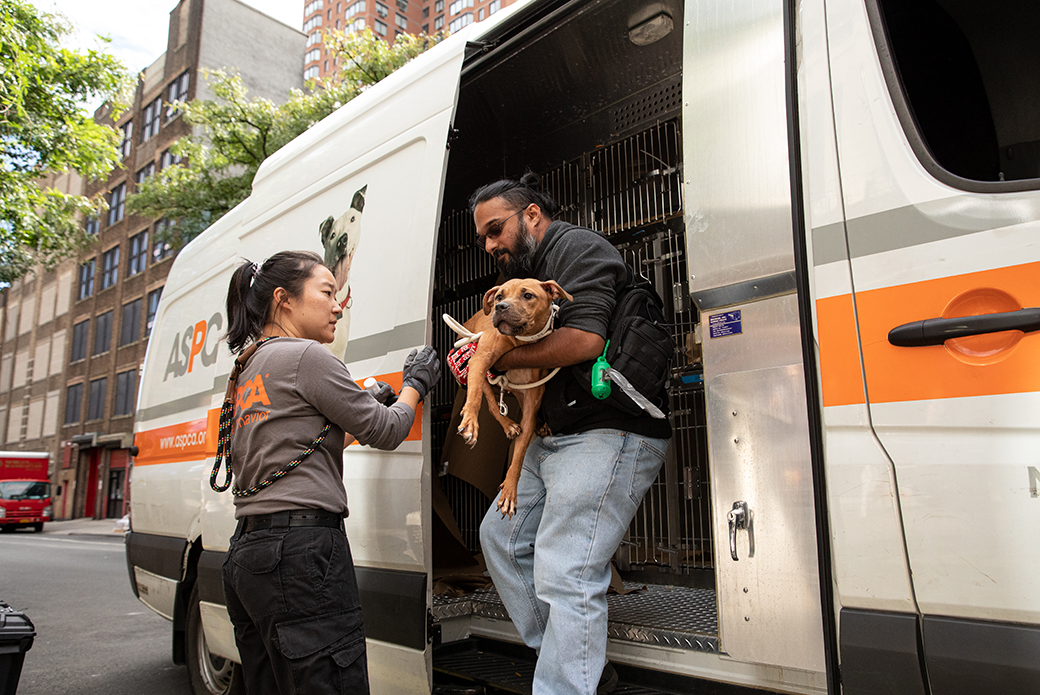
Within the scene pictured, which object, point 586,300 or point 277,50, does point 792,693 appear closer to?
point 586,300

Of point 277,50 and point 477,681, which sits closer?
point 477,681

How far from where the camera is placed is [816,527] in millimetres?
1628

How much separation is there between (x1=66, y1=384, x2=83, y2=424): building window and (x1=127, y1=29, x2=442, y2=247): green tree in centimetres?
2099

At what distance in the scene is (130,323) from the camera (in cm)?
3098

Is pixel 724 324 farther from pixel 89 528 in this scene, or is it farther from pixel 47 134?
pixel 89 528

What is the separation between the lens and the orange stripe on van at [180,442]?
149 inches

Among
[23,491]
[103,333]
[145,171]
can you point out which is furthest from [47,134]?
[103,333]

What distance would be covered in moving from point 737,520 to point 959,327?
707mm

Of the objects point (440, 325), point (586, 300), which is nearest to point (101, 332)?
point (440, 325)

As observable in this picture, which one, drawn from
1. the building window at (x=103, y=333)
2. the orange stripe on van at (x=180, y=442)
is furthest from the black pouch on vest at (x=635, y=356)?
the building window at (x=103, y=333)

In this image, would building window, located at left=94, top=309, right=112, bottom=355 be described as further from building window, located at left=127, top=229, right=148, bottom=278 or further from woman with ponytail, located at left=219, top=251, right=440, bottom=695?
woman with ponytail, located at left=219, top=251, right=440, bottom=695

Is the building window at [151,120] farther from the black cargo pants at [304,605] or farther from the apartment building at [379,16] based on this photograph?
the apartment building at [379,16]

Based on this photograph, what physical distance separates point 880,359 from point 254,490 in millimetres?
1597

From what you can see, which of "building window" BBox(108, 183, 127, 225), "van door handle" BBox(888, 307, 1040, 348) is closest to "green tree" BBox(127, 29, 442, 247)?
"van door handle" BBox(888, 307, 1040, 348)
